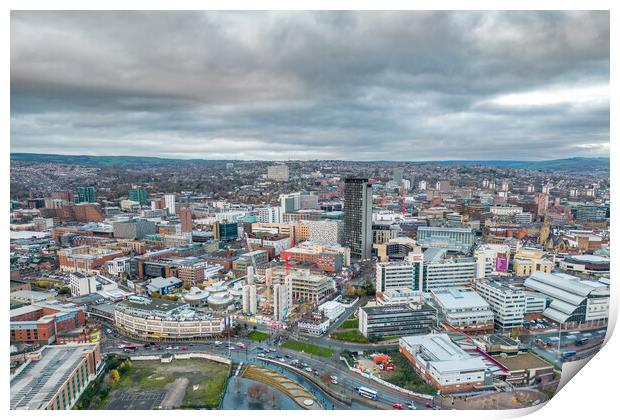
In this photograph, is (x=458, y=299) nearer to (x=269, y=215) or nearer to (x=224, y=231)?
(x=224, y=231)

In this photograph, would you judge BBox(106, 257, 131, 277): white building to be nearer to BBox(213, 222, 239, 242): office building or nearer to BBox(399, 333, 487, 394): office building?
Answer: BBox(213, 222, 239, 242): office building

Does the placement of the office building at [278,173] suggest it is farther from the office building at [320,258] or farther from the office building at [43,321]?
the office building at [43,321]

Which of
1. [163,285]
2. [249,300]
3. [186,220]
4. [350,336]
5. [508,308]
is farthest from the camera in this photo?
[186,220]

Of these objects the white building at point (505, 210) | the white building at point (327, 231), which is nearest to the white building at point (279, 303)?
the white building at point (327, 231)

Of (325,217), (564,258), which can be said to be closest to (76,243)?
(325,217)

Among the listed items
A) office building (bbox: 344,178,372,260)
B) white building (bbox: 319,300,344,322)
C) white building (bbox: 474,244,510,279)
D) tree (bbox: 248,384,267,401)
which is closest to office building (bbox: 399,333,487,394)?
white building (bbox: 319,300,344,322)

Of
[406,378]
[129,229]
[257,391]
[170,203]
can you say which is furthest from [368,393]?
[170,203]

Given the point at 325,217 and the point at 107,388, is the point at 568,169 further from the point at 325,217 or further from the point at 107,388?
the point at 107,388

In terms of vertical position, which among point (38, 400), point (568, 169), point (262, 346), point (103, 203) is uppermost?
point (568, 169)
